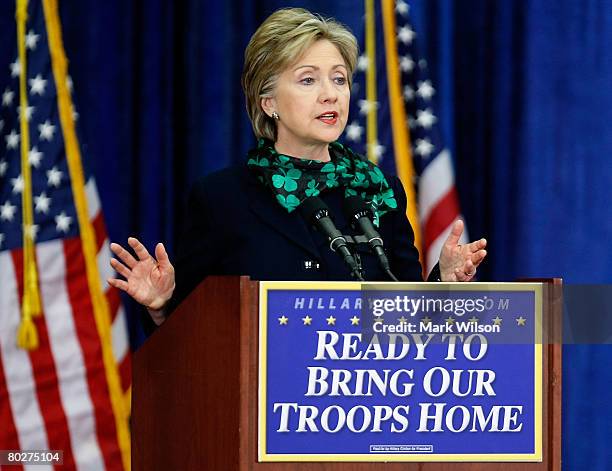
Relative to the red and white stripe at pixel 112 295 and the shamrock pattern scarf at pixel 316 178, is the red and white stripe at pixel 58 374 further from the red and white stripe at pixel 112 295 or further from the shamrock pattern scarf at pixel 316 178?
the shamrock pattern scarf at pixel 316 178

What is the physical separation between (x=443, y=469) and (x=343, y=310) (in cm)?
30

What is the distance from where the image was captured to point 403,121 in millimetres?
3904

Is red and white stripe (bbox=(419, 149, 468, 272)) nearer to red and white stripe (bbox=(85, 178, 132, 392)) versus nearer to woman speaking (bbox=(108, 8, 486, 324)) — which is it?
red and white stripe (bbox=(85, 178, 132, 392))

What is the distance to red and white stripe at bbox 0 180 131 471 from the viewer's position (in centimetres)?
381

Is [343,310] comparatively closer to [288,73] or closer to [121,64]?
[288,73]

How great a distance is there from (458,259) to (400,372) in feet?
1.49

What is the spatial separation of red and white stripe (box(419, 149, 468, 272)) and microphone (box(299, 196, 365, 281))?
1.68 meters

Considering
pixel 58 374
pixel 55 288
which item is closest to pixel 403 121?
pixel 55 288

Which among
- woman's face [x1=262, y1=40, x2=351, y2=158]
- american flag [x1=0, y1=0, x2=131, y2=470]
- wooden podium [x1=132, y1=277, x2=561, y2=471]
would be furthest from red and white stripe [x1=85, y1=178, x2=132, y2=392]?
wooden podium [x1=132, y1=277, x2=561, y2=471]

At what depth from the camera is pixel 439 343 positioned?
179 centimetres

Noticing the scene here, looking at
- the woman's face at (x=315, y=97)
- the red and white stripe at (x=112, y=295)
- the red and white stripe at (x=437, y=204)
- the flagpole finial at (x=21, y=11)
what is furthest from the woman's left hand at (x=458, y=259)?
the flagpole finial at (x=21, y=11)

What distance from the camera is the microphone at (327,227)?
192cm

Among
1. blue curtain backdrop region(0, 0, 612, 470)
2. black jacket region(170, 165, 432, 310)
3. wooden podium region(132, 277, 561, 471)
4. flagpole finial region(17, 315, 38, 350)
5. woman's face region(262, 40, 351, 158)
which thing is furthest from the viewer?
blue curtain backdrop region(0, 0, 612, 470)

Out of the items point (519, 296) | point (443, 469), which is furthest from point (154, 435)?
point (519, 296)
